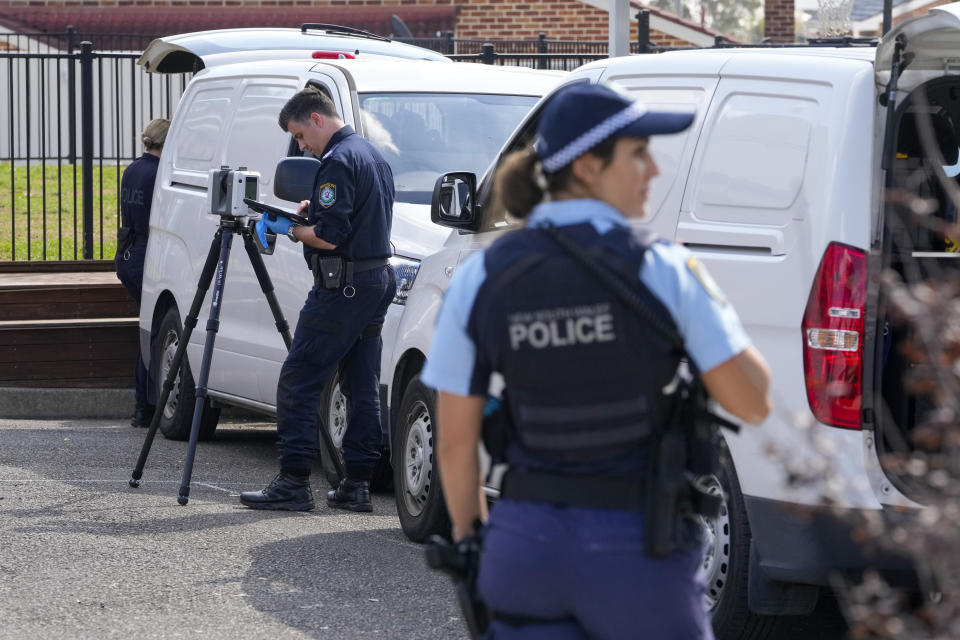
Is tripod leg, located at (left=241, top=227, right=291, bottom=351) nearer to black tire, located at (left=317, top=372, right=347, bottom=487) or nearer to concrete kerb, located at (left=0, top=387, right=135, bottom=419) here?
black tire, located at (left=317, top=372, right=347, bottom=487)

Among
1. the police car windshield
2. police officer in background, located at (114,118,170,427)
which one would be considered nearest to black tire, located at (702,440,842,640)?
the police car windshield

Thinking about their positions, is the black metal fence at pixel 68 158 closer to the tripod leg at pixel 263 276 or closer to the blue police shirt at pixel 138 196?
the blue police shirt at pixel 138 196

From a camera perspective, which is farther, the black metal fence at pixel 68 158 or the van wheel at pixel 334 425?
the black metal fence at pixel 68 158

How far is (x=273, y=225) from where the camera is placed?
Result: 24.2ft

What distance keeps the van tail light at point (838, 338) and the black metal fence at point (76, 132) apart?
30.9 feet

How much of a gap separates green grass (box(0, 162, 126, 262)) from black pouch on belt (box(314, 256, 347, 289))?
6.84 metres

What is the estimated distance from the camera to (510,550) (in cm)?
295

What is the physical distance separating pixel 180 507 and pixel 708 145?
138 inches

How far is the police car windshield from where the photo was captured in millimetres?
8414

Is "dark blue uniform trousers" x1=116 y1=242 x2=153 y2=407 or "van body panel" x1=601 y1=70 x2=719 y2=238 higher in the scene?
"van body panel" x1=601 y1=70 x2=719 y2=238

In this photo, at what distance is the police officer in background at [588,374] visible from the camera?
2.91 m

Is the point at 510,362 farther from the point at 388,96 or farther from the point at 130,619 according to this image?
the point at 388,96

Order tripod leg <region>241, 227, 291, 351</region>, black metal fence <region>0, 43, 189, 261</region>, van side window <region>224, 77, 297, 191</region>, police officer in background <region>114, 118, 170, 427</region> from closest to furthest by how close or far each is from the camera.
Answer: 1. tripod leg <region>241, 227, 291, 351</region>
2. van side window <region>224, 77, 297, 191</region>
3. police officer in background <region>114, 118, 170, 427</region>
4. black metal fence <region>0, 43, 189, 261</region>

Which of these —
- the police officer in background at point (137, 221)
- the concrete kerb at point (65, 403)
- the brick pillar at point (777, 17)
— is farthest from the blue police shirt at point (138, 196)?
the brick pillar at point (777, 17)
